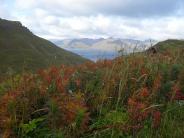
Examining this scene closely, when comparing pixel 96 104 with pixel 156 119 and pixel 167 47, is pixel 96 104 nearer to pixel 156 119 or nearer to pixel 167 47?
pixel 156 119

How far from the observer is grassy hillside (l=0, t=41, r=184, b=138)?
6430 mm

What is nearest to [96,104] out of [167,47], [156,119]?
[156,119]

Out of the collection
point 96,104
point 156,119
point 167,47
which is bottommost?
point 156,119

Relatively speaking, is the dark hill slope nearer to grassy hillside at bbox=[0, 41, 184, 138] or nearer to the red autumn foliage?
grassy hillside at bbox=[0, 41, 184, 138]

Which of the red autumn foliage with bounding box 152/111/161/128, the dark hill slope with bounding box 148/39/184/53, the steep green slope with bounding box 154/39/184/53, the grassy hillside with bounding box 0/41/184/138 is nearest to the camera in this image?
the grassy hillside with bounding box 0/41/184/138

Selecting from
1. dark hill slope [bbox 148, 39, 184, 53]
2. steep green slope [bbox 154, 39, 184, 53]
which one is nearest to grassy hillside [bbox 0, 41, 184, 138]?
dark hill slope [bbox 148, 39, 184, 53]

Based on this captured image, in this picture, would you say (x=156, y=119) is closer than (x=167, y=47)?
Yes

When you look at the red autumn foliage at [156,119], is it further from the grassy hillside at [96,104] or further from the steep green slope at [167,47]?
the steep green slope at [167,47]

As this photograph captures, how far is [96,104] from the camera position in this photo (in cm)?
751

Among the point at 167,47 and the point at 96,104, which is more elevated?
the point at 167,47

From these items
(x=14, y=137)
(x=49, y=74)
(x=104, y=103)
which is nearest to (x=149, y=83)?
(x=104, y=103)

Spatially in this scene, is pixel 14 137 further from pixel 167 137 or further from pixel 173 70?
pixel 173 70

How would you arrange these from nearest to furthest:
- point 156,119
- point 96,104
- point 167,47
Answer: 1. point 156,119
2. point 96,104
3. point 167,47

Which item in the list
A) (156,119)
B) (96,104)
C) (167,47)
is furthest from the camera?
(167,47)
